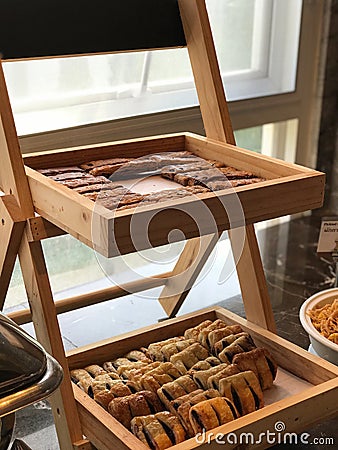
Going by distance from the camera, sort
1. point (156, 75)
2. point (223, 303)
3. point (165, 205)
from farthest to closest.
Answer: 1. point (156, 75)
2. point (223, 303)
3. point (165, 205)

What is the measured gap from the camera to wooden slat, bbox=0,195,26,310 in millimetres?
974

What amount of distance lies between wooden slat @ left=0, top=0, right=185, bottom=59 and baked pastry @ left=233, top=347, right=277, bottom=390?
1.76 feet

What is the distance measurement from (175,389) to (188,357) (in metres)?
0.10

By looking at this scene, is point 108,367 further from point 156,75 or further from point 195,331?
point 156,75

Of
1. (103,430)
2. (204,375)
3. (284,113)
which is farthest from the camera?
(284,113)

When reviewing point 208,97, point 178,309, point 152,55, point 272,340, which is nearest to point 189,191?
point 208,97

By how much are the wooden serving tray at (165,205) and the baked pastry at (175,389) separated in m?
0.28

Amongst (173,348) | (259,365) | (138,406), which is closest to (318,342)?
(259,365)

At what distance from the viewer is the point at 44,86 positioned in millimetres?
1574

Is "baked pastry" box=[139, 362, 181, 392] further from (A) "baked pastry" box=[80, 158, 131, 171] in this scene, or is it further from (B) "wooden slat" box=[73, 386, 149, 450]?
Answer: (A) "baked pastry" box=[80, 158, 131, 171]

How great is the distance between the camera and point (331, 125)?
215 cm

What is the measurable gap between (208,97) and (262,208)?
0.30m

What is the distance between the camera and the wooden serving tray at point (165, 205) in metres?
0.84

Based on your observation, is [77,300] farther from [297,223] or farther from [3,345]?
[297,223]
